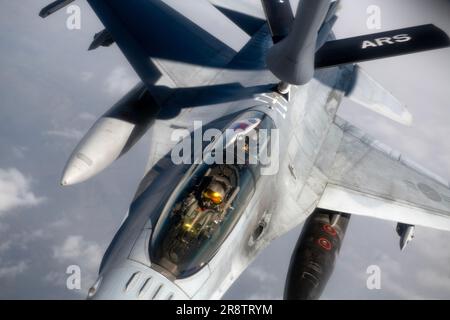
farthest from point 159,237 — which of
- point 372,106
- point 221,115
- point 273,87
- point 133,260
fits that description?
point 372,106

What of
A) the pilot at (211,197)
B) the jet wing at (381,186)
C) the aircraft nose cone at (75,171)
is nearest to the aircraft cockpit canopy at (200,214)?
the pilot at (211,197)

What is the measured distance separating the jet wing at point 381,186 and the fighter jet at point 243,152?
0.04 metres

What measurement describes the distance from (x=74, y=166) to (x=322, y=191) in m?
6.22

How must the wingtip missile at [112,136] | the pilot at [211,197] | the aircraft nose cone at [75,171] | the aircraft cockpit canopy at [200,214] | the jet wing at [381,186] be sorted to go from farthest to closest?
1. the jet wing at [381,186]
2. the wingtip missile at [112,136]
3. the aircraft nose cone at [75,171]
4. the pilot at [211,197]
5. the aircraft cockpit canopy at [200,214]

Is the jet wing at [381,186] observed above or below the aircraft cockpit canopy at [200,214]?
below

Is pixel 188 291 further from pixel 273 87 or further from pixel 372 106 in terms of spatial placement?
pixel 372 106

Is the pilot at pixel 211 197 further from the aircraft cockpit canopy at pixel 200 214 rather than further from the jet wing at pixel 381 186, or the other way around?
the jet wing at pixel 381 186

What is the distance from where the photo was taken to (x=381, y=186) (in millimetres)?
10000

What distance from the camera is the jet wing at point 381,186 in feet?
30.7

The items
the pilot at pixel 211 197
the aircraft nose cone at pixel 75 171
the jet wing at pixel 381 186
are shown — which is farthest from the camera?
the jet wing at pixel 381 186

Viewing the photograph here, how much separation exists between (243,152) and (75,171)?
432cm

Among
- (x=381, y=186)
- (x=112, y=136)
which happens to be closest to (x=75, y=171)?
(x=112, y=136)

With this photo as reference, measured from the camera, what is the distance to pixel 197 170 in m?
5.64

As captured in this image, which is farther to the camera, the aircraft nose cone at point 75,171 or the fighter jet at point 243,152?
the aircraft nose cone at point 75,171
